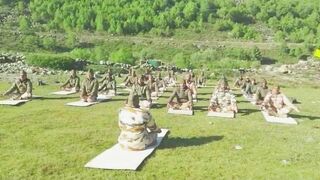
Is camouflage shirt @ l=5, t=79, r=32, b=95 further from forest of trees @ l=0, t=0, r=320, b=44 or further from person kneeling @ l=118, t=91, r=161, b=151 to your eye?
forest of trees @ l=0, t=0, r=320, b=44

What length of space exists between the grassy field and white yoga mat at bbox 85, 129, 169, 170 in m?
0.20

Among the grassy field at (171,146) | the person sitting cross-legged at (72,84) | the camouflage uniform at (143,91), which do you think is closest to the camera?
the grassy field at (171,146)

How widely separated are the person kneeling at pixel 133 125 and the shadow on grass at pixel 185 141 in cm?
93

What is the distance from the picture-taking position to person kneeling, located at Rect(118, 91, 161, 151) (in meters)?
12.1

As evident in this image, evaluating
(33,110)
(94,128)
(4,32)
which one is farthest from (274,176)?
→ (4,32)

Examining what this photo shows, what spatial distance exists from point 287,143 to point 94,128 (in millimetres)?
6338

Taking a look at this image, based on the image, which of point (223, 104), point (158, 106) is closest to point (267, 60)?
point (158, 106)

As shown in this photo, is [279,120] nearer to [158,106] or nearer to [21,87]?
[158,106]

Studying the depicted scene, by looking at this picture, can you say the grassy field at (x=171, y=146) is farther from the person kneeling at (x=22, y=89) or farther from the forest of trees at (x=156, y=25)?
the forest of trees at (x=156, y=25)

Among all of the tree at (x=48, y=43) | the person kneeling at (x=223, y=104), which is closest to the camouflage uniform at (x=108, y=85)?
the person kneeling at (x=223, y=104)

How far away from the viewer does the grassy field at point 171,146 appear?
10.9 meters

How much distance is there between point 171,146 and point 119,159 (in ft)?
A: 7.12

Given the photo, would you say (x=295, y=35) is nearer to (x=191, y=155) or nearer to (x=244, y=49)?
(x=244, y=49)

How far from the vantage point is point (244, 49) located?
390 feet
